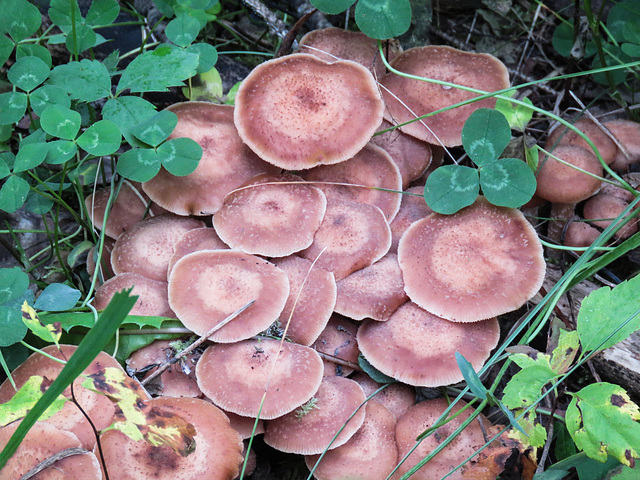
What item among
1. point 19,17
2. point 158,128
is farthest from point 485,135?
point 19,17

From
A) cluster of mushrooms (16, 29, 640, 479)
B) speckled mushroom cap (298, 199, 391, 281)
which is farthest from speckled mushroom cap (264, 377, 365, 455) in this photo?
speckled mushroom cap (298, 199, 391, 281)

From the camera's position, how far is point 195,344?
2.53m

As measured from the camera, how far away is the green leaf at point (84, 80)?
2.95m

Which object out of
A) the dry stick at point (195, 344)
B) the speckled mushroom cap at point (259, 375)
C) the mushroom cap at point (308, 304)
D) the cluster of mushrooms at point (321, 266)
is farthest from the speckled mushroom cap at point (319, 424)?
the dry stick at point (195, 344)

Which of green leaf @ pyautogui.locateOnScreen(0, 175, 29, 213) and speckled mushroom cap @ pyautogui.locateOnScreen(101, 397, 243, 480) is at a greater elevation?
green leaf @ pyautogui.locateOnScreen(0, 175, 29, 213)

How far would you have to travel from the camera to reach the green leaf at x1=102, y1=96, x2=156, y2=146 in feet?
9.72

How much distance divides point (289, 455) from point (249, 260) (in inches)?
49.3

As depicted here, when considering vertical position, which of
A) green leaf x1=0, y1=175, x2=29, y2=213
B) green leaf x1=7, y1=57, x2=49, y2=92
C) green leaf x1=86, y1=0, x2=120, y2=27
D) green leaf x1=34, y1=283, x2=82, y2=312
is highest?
green leaf x1=86, y1=0, x2=120, y2=27

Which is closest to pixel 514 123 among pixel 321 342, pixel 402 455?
pixel 321 342

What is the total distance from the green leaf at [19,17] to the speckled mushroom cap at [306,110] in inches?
55.5

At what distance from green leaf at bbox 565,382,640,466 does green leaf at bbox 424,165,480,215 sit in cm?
123

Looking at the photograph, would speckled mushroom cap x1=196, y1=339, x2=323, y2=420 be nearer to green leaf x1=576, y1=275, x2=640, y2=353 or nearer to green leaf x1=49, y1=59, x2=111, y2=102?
Result: green leaf x1=576, y1=275, x2=640, y2=353

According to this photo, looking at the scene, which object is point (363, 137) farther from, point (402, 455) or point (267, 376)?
point (402, 455)

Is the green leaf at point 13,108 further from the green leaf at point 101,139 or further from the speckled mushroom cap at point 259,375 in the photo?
the speckled mushroom cap at point 259,375
